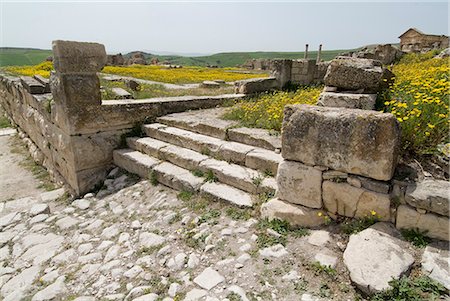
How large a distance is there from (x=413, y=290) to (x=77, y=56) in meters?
5.36

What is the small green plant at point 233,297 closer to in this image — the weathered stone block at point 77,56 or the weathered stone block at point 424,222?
the weathered stone block at point 424,222

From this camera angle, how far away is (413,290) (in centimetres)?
217

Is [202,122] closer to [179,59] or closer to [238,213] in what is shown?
[238,213]

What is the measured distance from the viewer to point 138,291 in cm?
272

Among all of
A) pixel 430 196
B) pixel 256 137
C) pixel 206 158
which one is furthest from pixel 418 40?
pixel 430 196

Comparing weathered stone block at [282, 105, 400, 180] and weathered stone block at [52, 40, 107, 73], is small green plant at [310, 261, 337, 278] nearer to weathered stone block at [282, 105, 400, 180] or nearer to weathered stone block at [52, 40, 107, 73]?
weathered stone block at [282, 105, 400, 180]

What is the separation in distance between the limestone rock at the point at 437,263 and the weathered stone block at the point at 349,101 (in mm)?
1610

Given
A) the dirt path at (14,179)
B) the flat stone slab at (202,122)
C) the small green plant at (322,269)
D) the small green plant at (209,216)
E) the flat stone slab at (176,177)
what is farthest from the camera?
the dirt path at (14,179)

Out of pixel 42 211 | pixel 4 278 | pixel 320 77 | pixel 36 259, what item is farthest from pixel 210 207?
pixel 320 77

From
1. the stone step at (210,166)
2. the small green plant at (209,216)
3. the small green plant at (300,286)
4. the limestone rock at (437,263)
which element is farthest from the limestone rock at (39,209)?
the limestone rock at (437,263)

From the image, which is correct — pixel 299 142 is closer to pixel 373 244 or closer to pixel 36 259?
pixel 373 244

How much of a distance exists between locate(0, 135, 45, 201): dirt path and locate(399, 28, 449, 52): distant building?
27181mm

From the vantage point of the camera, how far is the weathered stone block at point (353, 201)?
279 cm

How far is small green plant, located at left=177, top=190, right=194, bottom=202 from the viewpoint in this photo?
4077 millimetres
